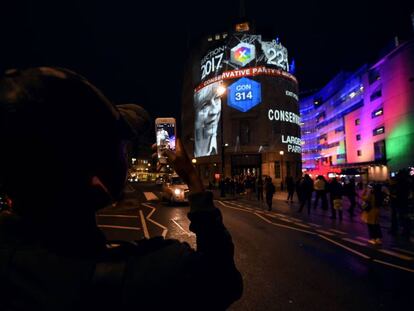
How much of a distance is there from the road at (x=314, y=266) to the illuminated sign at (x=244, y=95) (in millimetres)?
36342

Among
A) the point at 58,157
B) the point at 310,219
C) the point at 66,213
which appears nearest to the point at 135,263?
the point at 66,213

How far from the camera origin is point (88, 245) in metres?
1.11

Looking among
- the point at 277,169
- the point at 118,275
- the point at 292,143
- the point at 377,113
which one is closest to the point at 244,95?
the point at 292,143

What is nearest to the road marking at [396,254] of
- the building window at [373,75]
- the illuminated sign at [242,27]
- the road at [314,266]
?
the road at [314,266]

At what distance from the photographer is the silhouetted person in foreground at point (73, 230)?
38.1 inches

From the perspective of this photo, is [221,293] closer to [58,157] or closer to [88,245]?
[88,245]

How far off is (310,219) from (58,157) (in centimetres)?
1352

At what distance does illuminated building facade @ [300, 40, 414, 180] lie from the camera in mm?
42731

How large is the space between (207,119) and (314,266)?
44140mm

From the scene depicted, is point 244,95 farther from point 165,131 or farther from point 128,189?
point 165,131

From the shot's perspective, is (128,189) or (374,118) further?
(374,118)

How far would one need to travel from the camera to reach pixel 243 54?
47219 millimetres

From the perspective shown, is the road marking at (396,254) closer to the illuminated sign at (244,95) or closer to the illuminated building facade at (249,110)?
the illuminated building facade at (249,110)

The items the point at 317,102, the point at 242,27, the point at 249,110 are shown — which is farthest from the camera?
the point at 317,102
